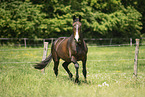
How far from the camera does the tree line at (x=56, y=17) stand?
790 inches

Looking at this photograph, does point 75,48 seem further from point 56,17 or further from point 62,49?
point 56,17

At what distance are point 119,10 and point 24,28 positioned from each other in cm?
1555

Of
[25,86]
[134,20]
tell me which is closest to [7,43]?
[25,86]

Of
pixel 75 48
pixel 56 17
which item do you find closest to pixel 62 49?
pixel 75 48

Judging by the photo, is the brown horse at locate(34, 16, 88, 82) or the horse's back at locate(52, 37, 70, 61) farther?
the horse's back at locate(52, 37, 70, 61)

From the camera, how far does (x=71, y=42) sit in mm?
5602

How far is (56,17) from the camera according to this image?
23.0m

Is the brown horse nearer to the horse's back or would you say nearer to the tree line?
the horse's back

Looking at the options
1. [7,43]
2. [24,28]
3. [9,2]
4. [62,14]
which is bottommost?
[7,43]

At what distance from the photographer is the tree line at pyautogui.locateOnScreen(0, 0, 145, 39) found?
20062 mm

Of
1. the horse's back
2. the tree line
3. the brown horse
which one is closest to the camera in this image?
the brown horse

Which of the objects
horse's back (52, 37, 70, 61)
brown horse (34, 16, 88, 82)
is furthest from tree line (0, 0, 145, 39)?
brown horse (34, 16, 88, 82)

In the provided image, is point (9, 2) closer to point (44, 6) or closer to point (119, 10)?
point (44, 6)

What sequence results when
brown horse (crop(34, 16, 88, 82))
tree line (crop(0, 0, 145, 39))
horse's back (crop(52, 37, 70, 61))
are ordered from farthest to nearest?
1. tree line (crop(0, 0, 145, 39))
2. horse's back (crop(52, 37, 70, 61))
3. brown horse (crop(34, 16, 88, 82))
